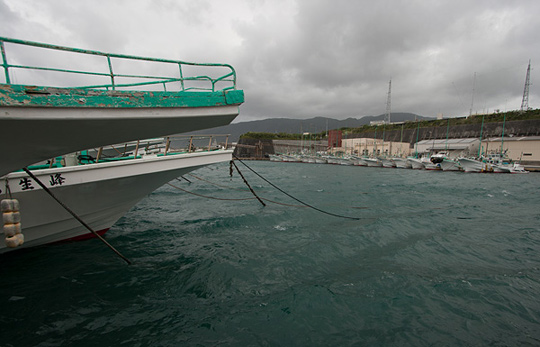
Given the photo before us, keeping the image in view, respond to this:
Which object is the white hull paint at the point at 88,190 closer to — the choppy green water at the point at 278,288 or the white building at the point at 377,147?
the choppy green water at the point at 278,288

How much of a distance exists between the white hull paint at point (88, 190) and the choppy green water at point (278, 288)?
0.76 meters

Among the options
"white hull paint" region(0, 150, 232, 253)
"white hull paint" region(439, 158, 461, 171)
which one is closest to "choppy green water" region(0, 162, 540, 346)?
"white hull paint" region(0, 150, 232, 253)

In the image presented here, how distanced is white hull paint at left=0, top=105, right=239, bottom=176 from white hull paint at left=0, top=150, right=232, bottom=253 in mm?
2689

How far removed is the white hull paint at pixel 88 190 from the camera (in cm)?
548

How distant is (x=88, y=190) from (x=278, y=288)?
16.8ft

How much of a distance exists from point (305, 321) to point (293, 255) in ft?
8.80

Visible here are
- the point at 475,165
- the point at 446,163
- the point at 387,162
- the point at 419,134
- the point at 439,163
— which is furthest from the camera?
→ the point at 419,134

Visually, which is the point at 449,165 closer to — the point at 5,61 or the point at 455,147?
the point at 455,147

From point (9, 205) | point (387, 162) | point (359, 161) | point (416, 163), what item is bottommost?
point (359, 161)

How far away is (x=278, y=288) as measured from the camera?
5.33m

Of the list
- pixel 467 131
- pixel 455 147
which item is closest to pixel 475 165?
pixel 455 147

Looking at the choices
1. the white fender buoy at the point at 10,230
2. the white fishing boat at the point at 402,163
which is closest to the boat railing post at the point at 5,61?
the white fender buoy at the point at 10,230

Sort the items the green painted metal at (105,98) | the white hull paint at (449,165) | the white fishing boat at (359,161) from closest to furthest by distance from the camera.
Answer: the green painted metal at (105,98), the white hull paint at (449,165), the white fishing boat at (359,161)

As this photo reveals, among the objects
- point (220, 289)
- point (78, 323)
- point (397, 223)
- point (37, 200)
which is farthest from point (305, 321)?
point (397, 223)
